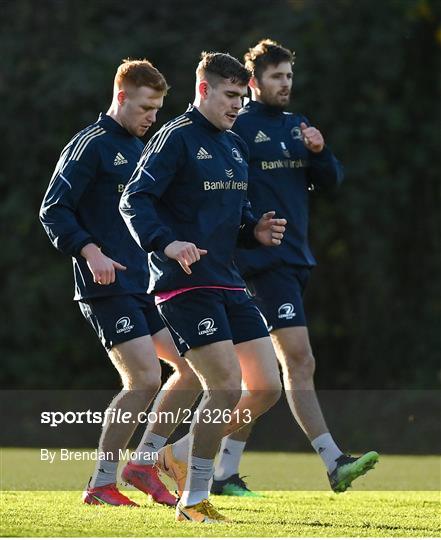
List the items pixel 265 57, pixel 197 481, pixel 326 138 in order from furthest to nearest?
pixel 326 138, pixel 265 57, pixel 197 481

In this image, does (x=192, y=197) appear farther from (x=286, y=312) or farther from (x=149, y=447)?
(x=286, y=312)

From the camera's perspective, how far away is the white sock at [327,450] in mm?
7883

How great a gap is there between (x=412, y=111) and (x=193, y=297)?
10.3m

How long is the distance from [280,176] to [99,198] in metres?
1.47

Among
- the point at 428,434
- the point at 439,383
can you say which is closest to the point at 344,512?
the point at 428,434

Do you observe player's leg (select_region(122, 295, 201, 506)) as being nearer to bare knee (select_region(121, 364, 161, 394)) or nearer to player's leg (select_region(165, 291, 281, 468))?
player's leg (select_region(165, 291, 281, 468))

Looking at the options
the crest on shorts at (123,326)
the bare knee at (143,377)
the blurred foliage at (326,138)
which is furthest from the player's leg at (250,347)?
the blurred foliage at (326,138)

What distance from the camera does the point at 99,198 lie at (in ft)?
24.5

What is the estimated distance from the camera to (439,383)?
1611cm

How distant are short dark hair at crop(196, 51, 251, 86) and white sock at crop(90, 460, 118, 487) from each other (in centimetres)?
215

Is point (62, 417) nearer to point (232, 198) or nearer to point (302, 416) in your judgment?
point (302, 416)

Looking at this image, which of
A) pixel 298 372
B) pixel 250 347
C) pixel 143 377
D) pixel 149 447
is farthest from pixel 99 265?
pixel 298 372

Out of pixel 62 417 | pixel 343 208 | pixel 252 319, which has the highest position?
pixel 252 319

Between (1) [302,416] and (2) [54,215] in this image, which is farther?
(1) [302,416]
